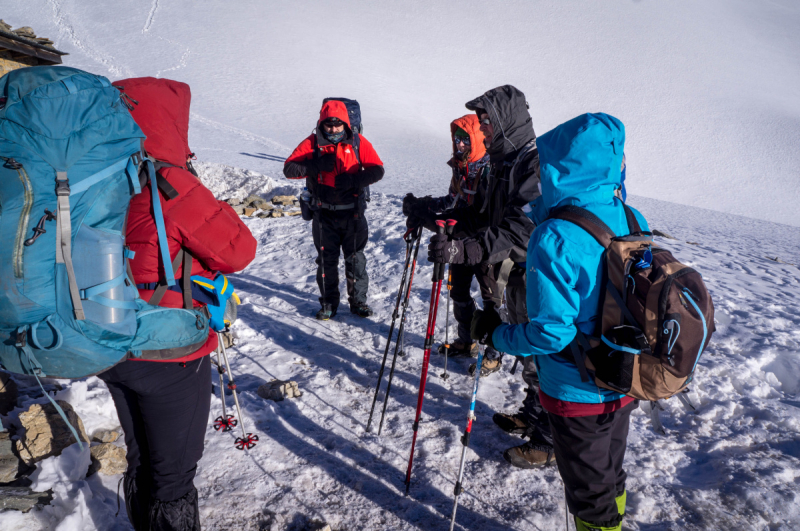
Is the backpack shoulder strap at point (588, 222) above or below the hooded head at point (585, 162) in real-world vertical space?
below

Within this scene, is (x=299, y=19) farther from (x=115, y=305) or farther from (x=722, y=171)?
(x=115, y=305)

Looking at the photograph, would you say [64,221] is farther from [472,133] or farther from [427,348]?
[472,133]

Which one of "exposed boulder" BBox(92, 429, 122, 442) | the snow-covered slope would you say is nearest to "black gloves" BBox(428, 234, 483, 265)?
"exposed boulder" BBox(92, 429, 122, 442)

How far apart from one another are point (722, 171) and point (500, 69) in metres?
22.5

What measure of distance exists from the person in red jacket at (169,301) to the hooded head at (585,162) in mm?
1497

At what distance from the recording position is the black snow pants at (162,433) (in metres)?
2.07

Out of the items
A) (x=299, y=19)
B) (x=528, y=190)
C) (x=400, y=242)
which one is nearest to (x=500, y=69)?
(x=299, y=19)

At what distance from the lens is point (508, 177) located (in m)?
3.70

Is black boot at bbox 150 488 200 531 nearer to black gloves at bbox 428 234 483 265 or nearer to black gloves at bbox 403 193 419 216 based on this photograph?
black gloves at bbox 428 234 483 265

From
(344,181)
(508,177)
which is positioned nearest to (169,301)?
(508,177)

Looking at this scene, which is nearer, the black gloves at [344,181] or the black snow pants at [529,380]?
the black snow pants at [529,380]

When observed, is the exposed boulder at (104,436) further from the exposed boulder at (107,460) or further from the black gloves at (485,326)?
the black gloves at (485,326)

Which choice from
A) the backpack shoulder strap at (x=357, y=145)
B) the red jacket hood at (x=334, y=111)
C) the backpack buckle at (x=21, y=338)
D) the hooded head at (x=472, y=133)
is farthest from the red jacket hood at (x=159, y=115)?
the backpack shoulder strap at (x=357, y=145)

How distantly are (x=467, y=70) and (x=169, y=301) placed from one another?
44.5 meters
